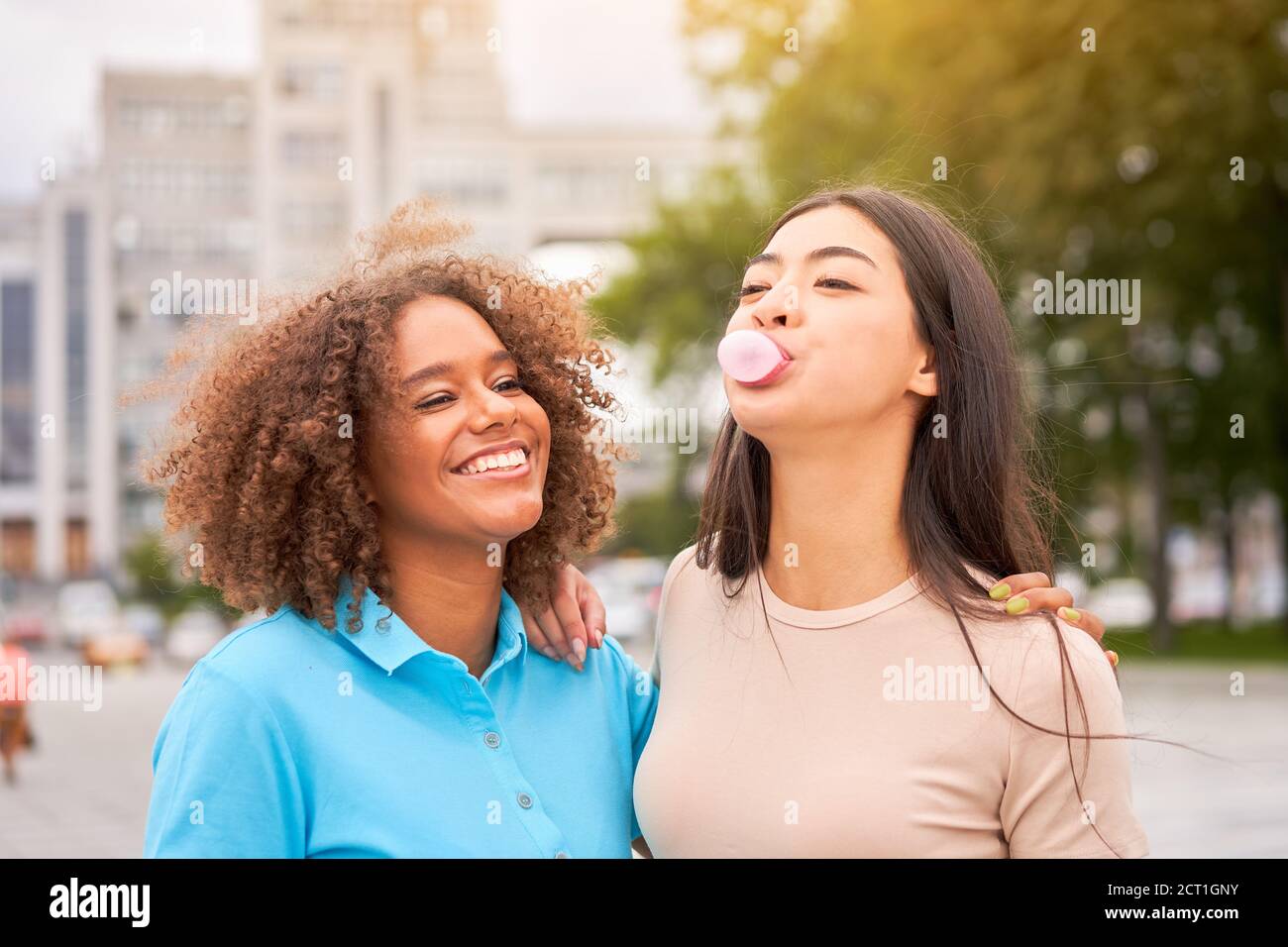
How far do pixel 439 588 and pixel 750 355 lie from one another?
80cm

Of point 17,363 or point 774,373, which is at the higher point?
point 774,373

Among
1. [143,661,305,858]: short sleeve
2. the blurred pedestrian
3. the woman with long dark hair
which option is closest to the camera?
[143,661,305,858]: short sleeve

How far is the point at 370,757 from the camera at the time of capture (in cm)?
269

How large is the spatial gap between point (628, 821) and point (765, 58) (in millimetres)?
22092

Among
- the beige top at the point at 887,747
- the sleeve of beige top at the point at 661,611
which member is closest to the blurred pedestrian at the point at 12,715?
the sleeve of beige top at the point at 661,611

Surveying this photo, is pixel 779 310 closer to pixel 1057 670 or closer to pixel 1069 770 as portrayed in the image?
pixel 1057 670

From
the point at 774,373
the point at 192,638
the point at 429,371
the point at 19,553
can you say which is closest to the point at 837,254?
the point at 774,373

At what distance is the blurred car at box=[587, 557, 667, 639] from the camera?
3356 centimetres

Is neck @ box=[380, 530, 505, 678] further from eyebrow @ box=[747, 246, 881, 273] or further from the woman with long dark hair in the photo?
eyebrow @ box=[747, 246, 881, 273]

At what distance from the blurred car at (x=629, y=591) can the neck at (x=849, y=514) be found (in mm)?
19647

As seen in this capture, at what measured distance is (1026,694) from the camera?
2.64 metres

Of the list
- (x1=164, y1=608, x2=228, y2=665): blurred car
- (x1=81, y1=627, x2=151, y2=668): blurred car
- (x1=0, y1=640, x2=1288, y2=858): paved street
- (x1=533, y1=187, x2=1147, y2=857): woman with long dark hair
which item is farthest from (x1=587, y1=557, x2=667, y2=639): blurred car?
(x1=533, y1=187, x2=1147, y2=857): woman with long dark hair

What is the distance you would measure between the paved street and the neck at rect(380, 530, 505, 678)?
1.30 m
